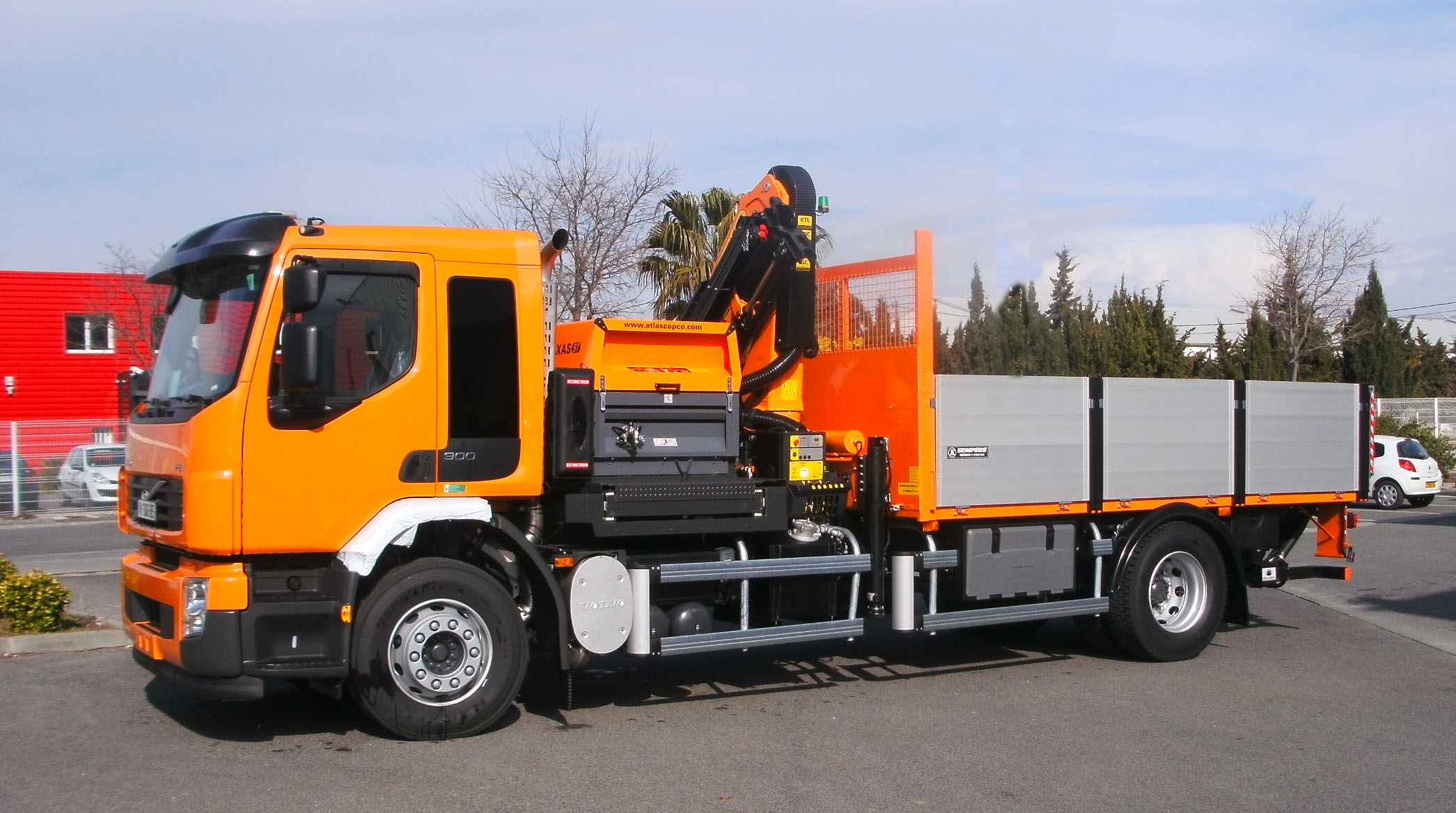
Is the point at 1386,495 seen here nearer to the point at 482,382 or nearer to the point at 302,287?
the point at 482,382

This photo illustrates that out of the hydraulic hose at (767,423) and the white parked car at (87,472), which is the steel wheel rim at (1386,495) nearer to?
the hydraulic hose at (767,423)

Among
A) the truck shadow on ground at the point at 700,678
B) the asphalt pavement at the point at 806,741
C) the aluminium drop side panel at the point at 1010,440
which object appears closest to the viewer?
the asphalt pavement at the point at 806,741

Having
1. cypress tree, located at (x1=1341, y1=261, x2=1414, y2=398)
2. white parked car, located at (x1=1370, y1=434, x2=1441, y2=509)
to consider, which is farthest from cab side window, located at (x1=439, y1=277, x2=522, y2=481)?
cypress tree, located at (x1=1341, y1=261, x2=1414, y2=398)

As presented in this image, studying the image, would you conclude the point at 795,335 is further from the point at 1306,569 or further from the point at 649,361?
the point at 1306,569

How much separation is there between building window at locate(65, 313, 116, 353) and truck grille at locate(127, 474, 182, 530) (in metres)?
30.9

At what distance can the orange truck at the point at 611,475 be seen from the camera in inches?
262

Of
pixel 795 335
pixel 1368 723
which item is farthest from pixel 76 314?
pixel 1368 723

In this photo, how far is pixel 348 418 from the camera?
677 centimetres

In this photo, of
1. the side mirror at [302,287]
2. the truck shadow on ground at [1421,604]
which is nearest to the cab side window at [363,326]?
the side mirror at [302,287]

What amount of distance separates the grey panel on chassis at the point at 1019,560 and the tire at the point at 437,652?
3.32m

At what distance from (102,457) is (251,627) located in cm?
2047

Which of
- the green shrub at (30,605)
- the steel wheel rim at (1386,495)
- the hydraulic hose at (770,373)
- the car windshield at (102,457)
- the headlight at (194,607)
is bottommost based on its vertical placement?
the steel wheel rim at (1386,495)

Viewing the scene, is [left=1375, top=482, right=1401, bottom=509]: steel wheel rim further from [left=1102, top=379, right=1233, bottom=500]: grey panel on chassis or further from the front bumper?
the front bumper

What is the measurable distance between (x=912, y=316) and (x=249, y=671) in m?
4.81
